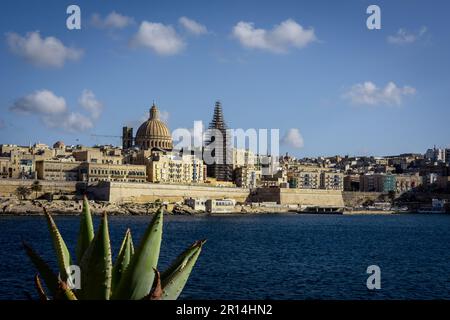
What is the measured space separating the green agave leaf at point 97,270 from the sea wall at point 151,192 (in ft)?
149

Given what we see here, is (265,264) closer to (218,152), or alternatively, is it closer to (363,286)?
(363,286)

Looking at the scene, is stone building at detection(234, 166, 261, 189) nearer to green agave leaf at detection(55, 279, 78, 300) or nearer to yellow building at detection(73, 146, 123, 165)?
yellow building at detection(73, 146, 123, 165)

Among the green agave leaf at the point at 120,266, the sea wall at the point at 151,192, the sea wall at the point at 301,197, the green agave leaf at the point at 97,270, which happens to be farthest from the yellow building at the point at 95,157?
the green agave leaf at the point at 97,270

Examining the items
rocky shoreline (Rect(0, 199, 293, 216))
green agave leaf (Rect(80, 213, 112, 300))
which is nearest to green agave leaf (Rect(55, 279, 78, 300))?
green agave leaf (Rect(80, 213, 112, 300))

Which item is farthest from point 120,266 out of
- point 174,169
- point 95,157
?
point 174,169

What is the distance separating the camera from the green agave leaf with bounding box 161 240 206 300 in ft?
6.86

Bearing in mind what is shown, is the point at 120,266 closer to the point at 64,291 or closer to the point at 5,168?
the point at 64,291

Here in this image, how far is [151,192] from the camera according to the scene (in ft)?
165

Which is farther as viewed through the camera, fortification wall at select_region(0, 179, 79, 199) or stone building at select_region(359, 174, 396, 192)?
stone building at select_region(359, 174, 396, 192)

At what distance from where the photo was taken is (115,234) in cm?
2780

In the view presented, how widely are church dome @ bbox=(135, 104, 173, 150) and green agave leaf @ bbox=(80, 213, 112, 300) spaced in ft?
219

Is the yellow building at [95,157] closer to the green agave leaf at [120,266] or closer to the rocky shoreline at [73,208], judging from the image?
the rocky shoreline at [73,208]
